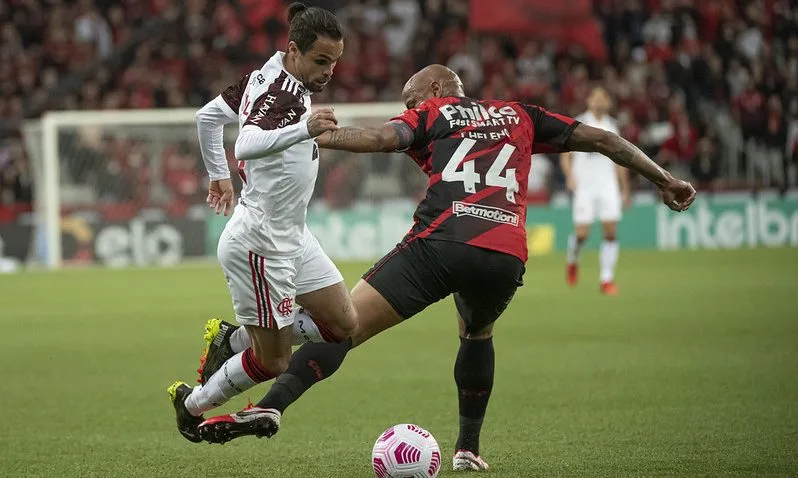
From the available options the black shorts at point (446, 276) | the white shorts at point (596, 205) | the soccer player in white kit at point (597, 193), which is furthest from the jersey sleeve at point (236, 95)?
the white shorts at point (596, 205)

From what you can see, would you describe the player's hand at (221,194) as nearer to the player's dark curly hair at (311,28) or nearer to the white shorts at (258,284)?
the white shorts at (258,284)

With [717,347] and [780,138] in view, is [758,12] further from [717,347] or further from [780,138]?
[717,347]

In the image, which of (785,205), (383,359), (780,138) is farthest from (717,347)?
(780,138)

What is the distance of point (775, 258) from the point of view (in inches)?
732

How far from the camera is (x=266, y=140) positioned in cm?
541

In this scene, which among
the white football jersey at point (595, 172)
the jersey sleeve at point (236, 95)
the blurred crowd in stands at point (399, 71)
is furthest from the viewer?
the blurred crowd in stands at point (399, 71)

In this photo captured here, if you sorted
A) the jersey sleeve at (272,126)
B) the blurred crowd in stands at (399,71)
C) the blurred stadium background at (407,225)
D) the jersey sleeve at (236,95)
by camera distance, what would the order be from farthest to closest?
the blurred crowd in stands at (399,71) < the blurred stadium background at (407,225) < the jersey sleeve at (236,95) < the jersey sleeve at (272,126)

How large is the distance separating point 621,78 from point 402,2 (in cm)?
474

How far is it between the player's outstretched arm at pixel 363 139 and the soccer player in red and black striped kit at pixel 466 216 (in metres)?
0.16

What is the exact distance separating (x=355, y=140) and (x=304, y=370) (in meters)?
1.19

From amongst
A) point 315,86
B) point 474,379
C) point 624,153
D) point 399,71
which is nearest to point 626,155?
point 624,153

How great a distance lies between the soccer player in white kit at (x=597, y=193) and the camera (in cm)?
1477

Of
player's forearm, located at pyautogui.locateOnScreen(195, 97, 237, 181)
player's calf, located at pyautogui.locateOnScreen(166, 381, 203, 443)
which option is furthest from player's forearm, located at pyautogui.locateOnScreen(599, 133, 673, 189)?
player's calf, located at pyautogui.locateOnScreen(166, 381, 203, 443)

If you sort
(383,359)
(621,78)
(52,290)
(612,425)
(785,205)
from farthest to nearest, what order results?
(621,78) → (785,205) → (52,290) → (383,359) → (612,425)
